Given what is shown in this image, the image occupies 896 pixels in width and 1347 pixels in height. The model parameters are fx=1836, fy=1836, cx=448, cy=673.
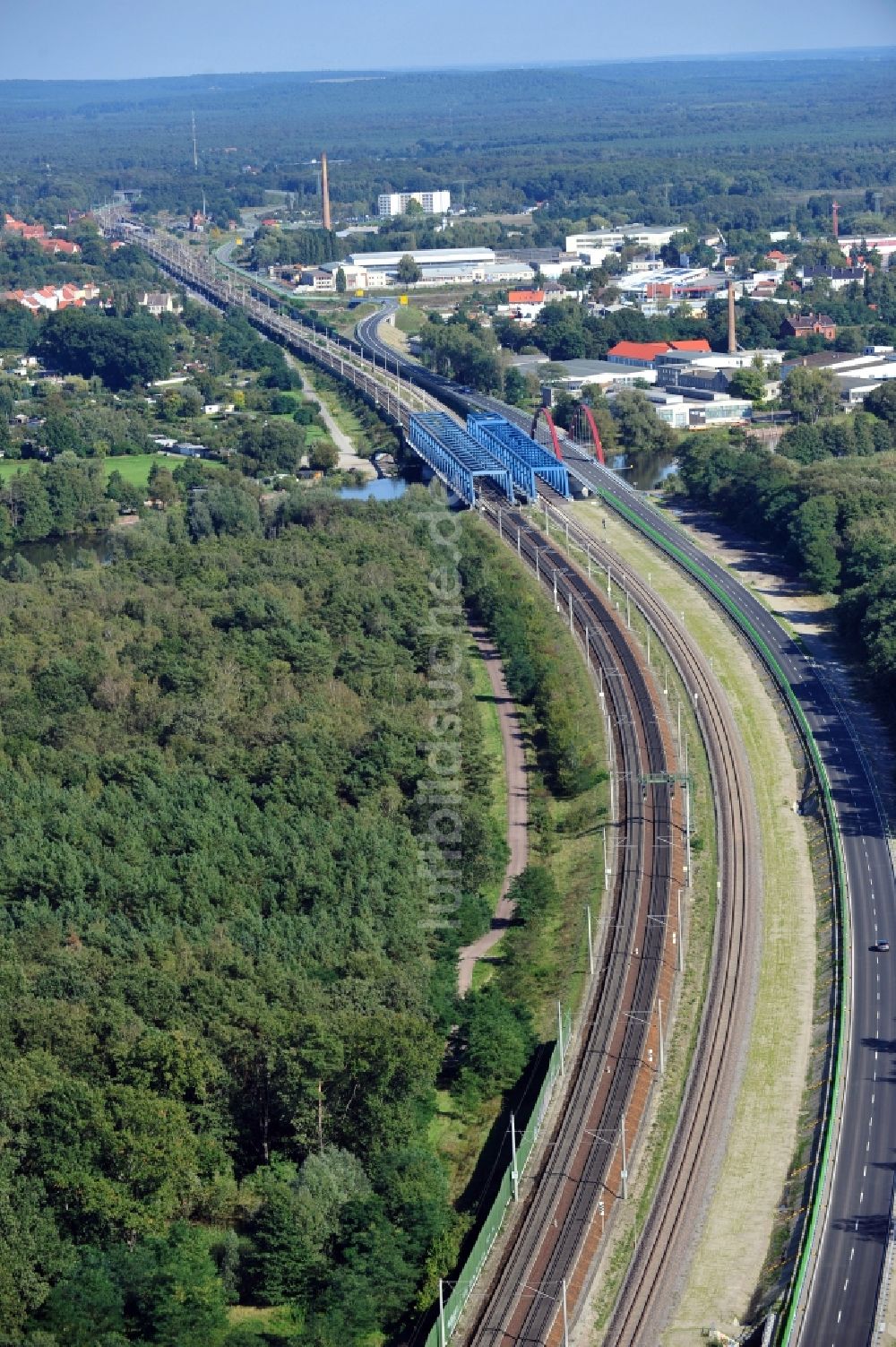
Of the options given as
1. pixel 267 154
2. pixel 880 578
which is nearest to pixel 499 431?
pixel 880 578

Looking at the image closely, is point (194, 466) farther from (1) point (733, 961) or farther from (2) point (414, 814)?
(1) point (733, 961)

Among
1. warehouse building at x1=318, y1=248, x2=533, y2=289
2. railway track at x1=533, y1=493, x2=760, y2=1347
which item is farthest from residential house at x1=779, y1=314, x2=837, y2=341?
railway track at x1=533, y1=493, x2=760, y2=1347

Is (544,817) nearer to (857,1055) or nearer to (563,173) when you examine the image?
(857,1055)

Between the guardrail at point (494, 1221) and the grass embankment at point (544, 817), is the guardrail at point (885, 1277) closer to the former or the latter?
the guardrail at point (494, 1221)

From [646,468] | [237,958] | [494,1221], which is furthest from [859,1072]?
[646,468]

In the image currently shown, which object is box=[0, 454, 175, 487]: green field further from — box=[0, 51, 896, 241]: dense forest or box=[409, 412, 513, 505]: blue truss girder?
box=[0, 51, 896, 241]: dense forest

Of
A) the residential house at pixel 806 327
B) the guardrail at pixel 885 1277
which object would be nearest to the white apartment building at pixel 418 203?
the residential house at pixel 806 327
